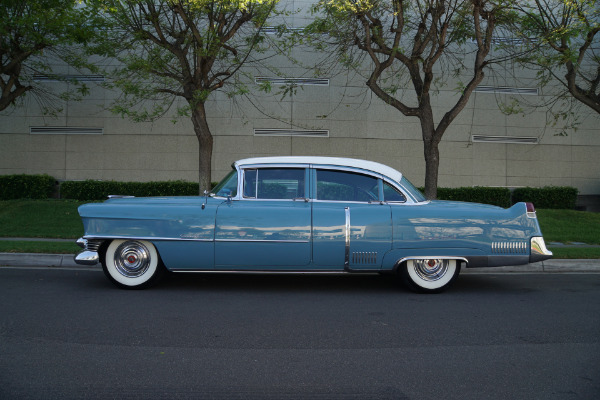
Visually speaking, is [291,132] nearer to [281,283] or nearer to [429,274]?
[281,283]

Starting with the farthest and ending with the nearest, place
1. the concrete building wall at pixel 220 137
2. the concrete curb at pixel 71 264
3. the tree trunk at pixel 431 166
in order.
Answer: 1. the concrete building wall at pixel 220 137
2. the tree trunk at pixel 431 166
3. the concrete curb at pixel 71 264

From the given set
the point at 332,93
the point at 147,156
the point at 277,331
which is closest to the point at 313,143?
the point at 332,93

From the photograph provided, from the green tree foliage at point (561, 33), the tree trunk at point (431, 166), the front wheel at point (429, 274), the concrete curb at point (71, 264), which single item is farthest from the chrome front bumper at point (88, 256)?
the green tree foliage at point (561, 33)

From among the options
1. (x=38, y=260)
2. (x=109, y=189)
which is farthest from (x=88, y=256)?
(x=109, y=189)

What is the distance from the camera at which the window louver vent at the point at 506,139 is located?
19.2 m

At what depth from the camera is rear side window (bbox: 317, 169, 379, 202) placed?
721 cm

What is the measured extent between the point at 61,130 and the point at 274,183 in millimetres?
14084

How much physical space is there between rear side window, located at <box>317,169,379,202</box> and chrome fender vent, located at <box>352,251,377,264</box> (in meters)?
0.76

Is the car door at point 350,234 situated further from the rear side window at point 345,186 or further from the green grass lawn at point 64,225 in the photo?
the green grass lawn at point 64,225

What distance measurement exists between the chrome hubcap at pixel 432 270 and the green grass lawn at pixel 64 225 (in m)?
3.97

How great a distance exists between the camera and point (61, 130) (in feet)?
61.0

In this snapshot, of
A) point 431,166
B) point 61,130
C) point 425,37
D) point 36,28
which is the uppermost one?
point 36,28

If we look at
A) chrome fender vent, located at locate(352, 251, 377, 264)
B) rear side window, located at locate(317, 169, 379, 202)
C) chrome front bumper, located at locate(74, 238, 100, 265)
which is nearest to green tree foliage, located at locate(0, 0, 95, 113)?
chrome front bumper, located at locate(74, 238, 100, 265)

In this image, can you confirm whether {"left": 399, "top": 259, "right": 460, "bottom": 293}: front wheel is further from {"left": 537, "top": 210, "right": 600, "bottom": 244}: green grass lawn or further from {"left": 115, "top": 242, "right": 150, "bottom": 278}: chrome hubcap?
{"left": 537, "top": 210, "right": 600, "bottom": 244}: green grass lawn
